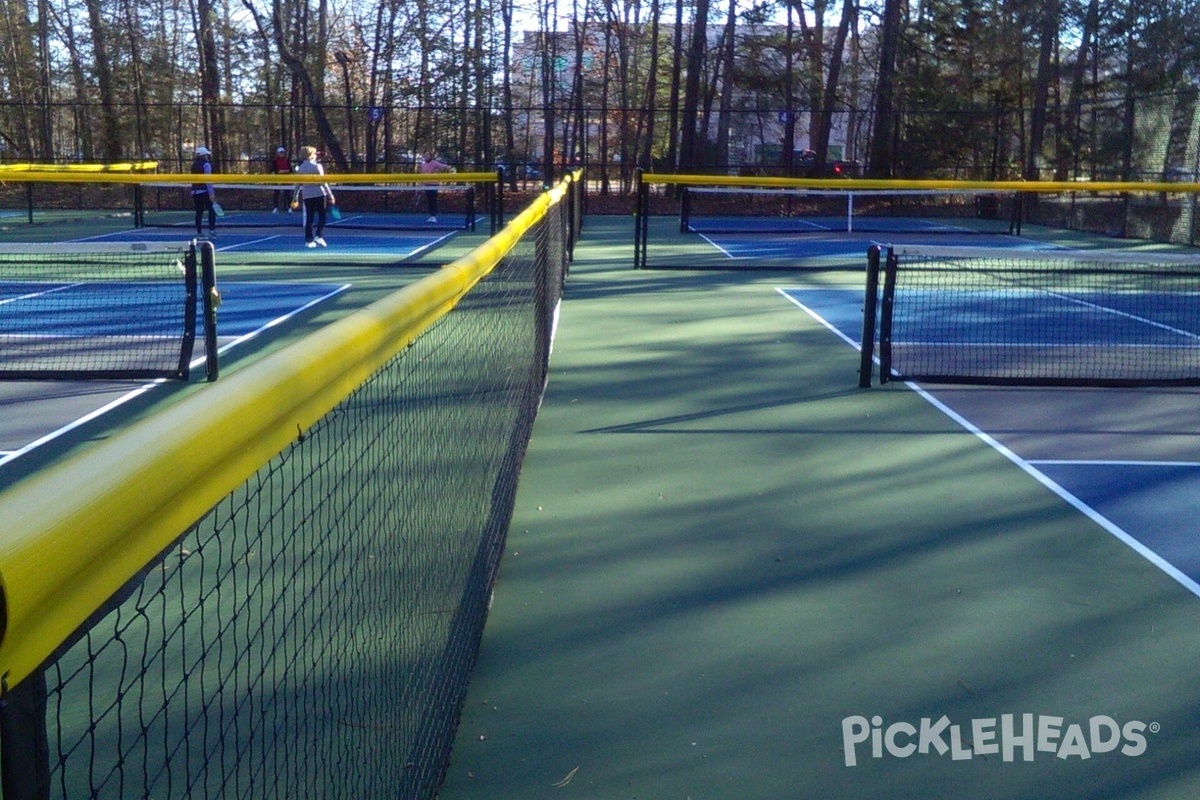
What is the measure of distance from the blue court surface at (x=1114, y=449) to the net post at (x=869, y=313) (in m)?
0.40

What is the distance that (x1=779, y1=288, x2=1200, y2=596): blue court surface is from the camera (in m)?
6.64

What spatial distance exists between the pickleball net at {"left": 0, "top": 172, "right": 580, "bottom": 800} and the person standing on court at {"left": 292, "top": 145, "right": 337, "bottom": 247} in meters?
15.0

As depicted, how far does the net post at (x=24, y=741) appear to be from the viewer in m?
1.25

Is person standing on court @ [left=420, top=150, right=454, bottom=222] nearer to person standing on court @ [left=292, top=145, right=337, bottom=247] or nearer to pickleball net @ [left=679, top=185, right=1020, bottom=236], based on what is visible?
pickleball net @ [left=679, top=185, right=1020, bottom=236]

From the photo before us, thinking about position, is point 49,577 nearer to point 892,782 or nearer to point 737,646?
point 892,782

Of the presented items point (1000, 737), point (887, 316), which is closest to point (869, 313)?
point (887, 316)

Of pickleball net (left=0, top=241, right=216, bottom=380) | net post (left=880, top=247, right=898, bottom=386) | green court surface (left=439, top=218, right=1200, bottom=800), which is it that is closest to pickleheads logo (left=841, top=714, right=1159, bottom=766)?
green court surface (left=439, top=218, right=1200, bottom=800)

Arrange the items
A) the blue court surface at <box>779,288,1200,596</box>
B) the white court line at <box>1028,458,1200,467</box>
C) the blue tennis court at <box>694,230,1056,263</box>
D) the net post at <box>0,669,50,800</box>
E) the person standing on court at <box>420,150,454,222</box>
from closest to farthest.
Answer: the net post at <box>0,669,50,800</box>, the blue court surface at <box>779,288,1200,596</box>, the white court line at <box>1028,458,1200,467</box>, the blue tennis court at <box>694,230,1056,263</box>, the person standing on court at <box>420,150,454,222</box>

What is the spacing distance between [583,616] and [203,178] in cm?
1728

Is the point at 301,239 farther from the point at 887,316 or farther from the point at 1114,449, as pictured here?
the point at 1114,449

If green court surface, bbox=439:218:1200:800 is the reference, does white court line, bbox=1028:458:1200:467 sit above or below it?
above

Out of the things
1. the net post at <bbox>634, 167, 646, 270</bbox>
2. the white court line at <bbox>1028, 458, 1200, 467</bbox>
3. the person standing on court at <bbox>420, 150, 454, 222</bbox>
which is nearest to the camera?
the white court line at <bbox>1028, 458, 1200, 467</bbox>

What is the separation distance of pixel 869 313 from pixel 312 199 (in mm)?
14253

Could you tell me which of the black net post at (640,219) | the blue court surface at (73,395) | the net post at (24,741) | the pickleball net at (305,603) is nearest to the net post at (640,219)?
the black net post at (640,219)
